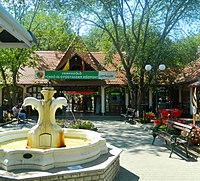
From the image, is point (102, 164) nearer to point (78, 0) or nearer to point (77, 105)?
point (78, 0)

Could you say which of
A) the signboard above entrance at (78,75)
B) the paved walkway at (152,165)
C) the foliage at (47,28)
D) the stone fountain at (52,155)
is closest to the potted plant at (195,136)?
the paved walkway at (152,165)

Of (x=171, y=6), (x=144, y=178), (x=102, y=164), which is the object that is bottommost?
(x=144, y=178)

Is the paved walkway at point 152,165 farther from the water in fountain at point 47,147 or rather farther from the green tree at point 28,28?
the green tree at point 28,28

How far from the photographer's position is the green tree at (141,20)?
19688 millimetres

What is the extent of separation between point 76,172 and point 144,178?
6.40 feet

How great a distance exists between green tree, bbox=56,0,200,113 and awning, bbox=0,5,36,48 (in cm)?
1507

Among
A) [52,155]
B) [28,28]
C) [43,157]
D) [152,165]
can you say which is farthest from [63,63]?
[43,157]

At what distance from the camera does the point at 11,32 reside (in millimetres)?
3854

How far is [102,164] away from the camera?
18.3 ft

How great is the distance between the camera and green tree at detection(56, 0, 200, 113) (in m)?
19.7

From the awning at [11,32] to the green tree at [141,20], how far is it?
1507 centimetres

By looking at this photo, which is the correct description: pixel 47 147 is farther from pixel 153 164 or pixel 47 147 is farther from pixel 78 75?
pixel 78 75

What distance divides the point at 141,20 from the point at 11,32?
1712 centimetres

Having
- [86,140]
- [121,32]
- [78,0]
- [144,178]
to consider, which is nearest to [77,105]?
[121,32]
